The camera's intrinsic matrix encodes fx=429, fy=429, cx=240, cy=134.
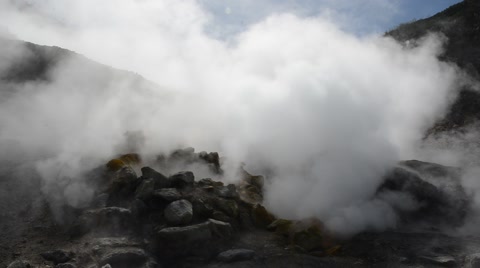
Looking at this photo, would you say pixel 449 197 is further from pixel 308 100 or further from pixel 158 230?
pixel 158 230

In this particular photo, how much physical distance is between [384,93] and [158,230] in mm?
7249

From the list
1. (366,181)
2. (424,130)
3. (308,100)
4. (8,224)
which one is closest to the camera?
(8,224)

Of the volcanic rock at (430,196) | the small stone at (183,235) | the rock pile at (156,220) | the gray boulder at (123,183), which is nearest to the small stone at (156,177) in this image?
the rock pile at (156,220)

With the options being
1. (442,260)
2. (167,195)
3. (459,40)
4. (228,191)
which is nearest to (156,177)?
(167,195)

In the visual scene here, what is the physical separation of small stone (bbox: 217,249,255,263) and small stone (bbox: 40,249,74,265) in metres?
1.94

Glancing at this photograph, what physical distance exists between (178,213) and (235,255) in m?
1.02

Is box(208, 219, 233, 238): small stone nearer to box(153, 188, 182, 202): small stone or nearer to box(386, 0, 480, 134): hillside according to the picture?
box(153, 188, 182, 202): small stone

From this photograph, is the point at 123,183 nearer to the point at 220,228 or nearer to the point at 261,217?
the point at 220,228

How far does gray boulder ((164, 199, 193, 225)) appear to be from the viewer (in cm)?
606

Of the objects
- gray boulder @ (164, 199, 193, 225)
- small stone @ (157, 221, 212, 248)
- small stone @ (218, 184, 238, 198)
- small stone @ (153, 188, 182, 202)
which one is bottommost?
small stone @ (157, 221, 212, 248)

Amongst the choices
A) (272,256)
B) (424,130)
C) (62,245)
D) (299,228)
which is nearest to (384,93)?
(424,130)

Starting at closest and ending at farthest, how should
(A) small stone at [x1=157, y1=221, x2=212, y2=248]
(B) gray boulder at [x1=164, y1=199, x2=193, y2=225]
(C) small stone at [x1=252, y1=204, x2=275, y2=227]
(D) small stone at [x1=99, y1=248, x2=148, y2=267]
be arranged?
(D) small stone at [x1=99, y1=248, x2=148, y2=267], (A) small stone at [x1=157, y1=221, x2=212, y2=248], (B) gray boulder at [x1=164, y1=199, x2=193, y2=225], (C) small stone at [x1=252, y1=204, x2=275, y2=227]

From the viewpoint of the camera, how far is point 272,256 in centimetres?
581

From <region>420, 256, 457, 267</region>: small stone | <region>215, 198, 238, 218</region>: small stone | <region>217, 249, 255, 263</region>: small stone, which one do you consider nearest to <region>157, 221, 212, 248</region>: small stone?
<region>217, 249, 255, 263</region>: small stone
